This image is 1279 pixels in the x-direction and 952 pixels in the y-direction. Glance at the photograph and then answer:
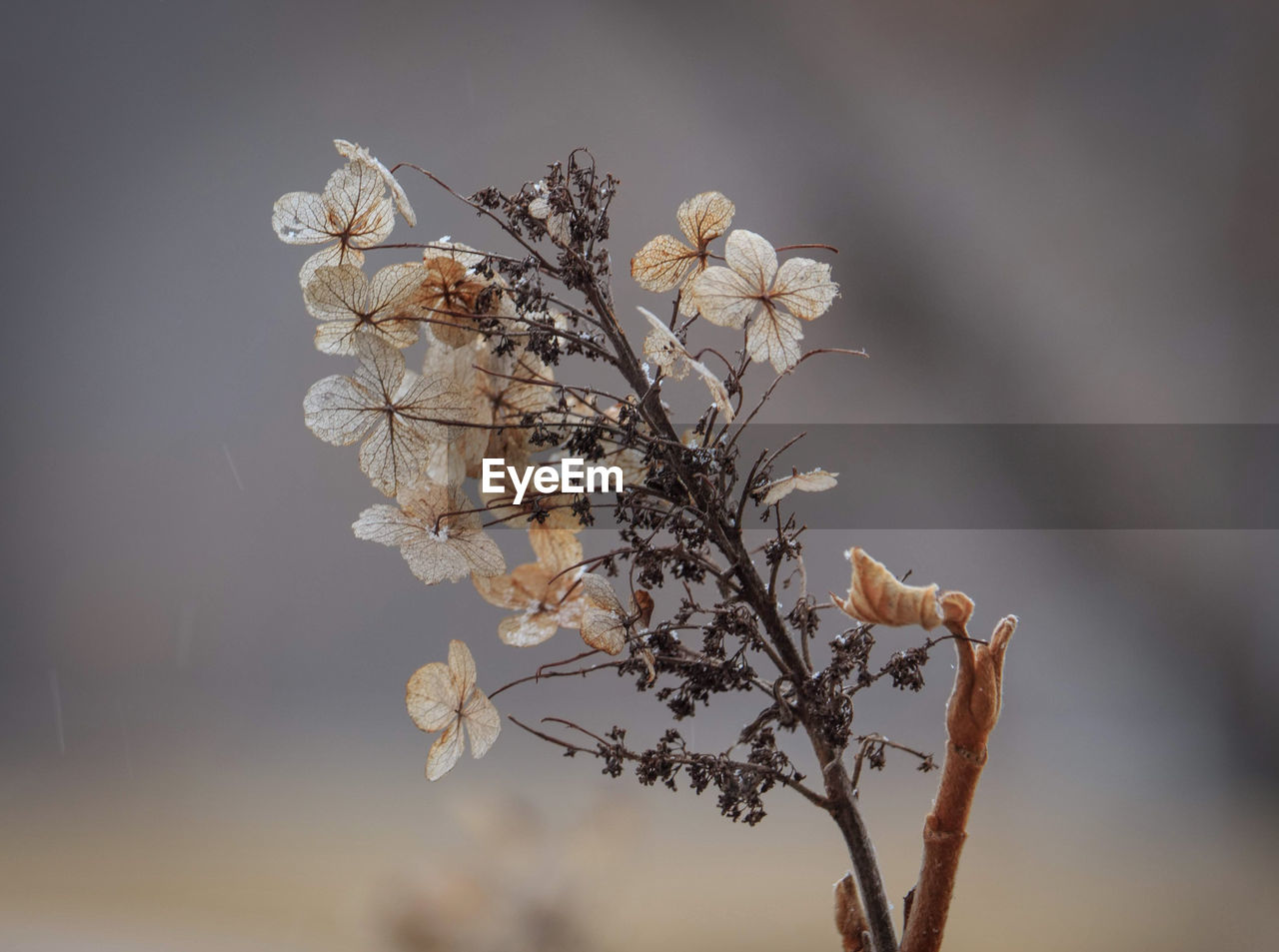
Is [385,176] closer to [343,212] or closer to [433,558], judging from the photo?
[343,212]

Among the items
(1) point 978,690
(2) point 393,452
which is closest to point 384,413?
(2) point 393,452

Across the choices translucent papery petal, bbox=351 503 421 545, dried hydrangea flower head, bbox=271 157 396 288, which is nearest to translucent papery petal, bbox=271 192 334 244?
dried hydrangea flower head, bbox=271 157 396 288

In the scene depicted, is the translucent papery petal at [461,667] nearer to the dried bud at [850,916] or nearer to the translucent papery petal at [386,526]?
the translucent papery petal at [386,526]

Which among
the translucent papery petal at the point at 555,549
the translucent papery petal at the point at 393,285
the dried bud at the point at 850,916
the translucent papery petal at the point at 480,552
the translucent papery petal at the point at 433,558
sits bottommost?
the dried bud at the point at 850,916

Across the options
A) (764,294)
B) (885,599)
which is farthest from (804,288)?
(885,599)

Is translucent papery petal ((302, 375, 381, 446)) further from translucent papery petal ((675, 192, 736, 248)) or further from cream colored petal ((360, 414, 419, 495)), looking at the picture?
translucent papery petal ((675, 192, 736, 248))

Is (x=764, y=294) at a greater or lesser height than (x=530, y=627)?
greater

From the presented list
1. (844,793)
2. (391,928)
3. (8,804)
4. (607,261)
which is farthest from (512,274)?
(8,804)

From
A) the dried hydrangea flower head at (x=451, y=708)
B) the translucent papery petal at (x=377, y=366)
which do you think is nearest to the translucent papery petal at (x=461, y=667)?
the dried hydrangea flower head at (x=451, y=708)
